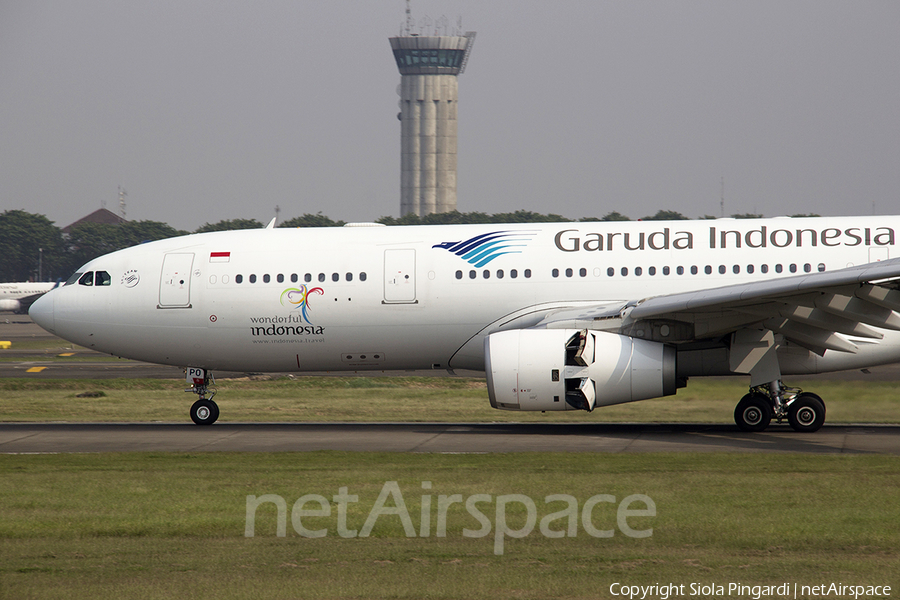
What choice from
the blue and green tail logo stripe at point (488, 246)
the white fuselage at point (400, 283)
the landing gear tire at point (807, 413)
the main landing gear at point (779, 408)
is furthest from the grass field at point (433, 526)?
the blue and green tail logo stripe at point (488, 246)

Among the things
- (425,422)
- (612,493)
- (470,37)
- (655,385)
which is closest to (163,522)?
(612,493)

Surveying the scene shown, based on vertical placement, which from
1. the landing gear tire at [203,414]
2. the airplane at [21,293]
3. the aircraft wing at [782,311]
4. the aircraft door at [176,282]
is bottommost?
the landing gear tire at [203,414]

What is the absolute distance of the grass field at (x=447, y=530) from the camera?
24.5 ft

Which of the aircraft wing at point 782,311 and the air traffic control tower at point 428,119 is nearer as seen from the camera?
the aircraft wing at point 782,311

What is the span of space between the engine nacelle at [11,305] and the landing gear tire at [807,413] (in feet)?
274

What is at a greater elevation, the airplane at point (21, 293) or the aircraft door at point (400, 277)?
the airplane at point (21, 293)

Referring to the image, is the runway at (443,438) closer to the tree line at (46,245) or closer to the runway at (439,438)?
the runway at (439,438)

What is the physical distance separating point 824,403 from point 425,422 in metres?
8.07

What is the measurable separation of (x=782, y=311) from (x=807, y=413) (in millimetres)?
2383

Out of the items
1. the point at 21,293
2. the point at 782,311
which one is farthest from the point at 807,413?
the point at 21,293

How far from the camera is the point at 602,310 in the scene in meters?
17.4

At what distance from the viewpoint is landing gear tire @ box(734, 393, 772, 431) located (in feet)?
56.2

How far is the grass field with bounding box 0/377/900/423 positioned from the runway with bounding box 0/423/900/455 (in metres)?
0.64

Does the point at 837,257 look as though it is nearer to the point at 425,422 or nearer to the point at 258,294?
the point at 425,422
